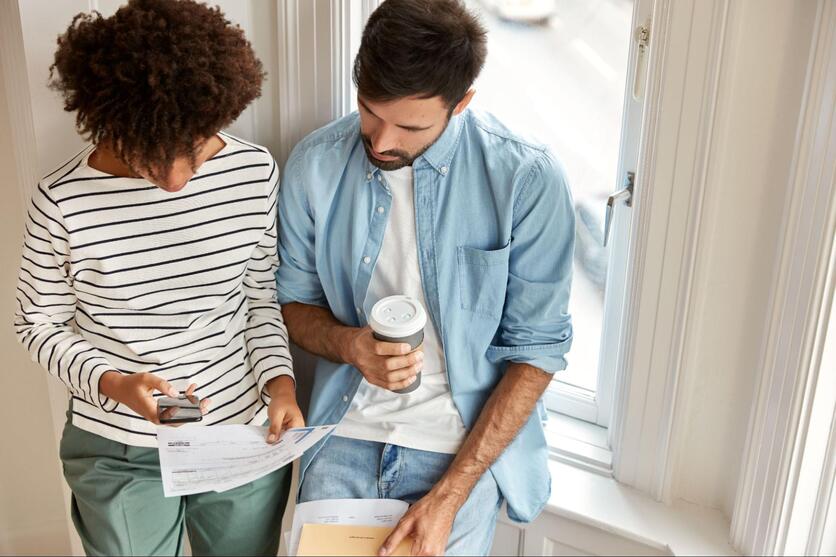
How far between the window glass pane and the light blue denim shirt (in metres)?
0.13

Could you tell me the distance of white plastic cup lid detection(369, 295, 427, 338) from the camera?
1.28 m

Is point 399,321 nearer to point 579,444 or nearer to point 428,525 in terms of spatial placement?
point 428,525

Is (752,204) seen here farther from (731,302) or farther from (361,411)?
(361,411)

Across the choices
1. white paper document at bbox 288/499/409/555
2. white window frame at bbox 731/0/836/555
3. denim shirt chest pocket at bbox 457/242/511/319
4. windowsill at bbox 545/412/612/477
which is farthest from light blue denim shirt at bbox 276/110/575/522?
white window frame at bbox 731/0/836/555

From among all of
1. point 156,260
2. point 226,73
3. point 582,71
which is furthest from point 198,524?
point 582,71

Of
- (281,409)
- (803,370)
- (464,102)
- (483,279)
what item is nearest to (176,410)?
(281,409)

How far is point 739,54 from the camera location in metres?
1.33

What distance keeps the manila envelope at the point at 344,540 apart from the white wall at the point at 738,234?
1.93 ft

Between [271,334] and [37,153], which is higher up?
[37,153]

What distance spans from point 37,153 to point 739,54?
1.16 meters

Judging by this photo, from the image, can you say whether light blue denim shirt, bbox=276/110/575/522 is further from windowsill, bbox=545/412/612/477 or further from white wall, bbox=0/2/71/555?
white wall, bbox=0/2/71/555

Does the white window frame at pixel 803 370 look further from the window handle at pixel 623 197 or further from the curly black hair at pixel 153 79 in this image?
the curly black hair at pixel 153 79

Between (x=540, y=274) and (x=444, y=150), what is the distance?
0.89 ft

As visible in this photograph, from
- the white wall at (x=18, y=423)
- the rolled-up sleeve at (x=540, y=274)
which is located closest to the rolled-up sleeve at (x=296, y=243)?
the rolled-up sleeve at (x=540, y=274)
